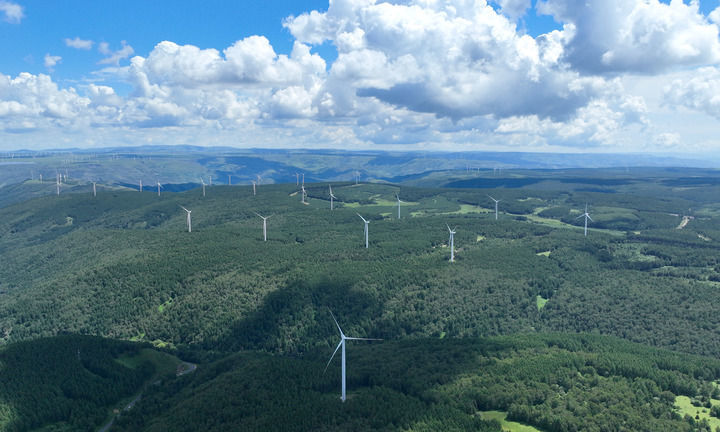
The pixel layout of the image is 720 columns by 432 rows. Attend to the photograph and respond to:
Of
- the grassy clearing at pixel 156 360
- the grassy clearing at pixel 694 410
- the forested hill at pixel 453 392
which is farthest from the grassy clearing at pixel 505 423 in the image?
the grassy clearing at pixel 156 360

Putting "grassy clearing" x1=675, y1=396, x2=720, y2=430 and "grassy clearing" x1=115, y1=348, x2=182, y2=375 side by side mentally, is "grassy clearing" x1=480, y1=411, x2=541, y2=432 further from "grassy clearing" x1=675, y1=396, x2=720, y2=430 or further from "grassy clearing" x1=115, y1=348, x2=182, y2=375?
"grassy clearing" x1=115, y1=348, x2=182, y2=375

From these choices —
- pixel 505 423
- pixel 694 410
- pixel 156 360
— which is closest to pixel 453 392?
pixel 505 423

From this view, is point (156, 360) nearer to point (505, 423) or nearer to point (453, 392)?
point (453, 392)

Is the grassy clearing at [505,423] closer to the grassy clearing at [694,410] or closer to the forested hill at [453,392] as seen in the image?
the forested hill at [453,392]

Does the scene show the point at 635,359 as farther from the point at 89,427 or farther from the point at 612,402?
the point at 89,427

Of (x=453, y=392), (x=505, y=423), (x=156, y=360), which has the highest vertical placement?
(x=505, y=423)

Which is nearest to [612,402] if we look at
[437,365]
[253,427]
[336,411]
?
[437,365]
